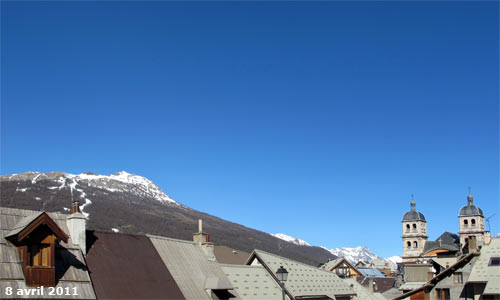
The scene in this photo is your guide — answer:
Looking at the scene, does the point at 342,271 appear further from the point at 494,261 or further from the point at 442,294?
the point at 494,261

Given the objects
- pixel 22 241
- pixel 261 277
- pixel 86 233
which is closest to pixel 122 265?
Answer: pixel 86 233

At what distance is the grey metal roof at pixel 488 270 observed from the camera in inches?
1852

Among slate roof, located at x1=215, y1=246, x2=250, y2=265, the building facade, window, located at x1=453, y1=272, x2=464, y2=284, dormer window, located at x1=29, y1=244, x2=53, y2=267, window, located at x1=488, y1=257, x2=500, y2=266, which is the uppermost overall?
the building facade

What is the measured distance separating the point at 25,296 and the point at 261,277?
2178 centimetres

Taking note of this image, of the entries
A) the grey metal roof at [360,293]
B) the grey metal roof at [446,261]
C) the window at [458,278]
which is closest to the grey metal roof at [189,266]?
the grey metal roof at [360,293]

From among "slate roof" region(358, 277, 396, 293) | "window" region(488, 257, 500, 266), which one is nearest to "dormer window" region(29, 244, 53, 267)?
"window" region(488, 257, 500, 266)

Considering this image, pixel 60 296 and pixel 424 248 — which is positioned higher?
pixel 424 248

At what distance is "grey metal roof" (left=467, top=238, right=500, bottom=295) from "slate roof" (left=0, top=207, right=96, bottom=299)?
3386 centimetres

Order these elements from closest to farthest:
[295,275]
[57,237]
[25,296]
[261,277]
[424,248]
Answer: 1. [25,296]
2. [57,237]
3. [261,277]
4. [295,275]
5. [424,248]

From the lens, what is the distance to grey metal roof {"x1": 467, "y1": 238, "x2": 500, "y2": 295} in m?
47.0

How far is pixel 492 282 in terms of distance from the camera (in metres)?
47.6

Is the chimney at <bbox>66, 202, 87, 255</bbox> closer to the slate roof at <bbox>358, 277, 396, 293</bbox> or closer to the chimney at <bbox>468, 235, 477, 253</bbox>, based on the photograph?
the chimney at <bbox>468, 235, 477, 253</bbox>

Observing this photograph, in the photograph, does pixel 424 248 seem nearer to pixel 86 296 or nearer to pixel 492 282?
pixel 492 282

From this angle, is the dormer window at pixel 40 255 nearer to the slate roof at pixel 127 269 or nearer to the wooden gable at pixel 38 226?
the wooden gable at pixel 38 226
